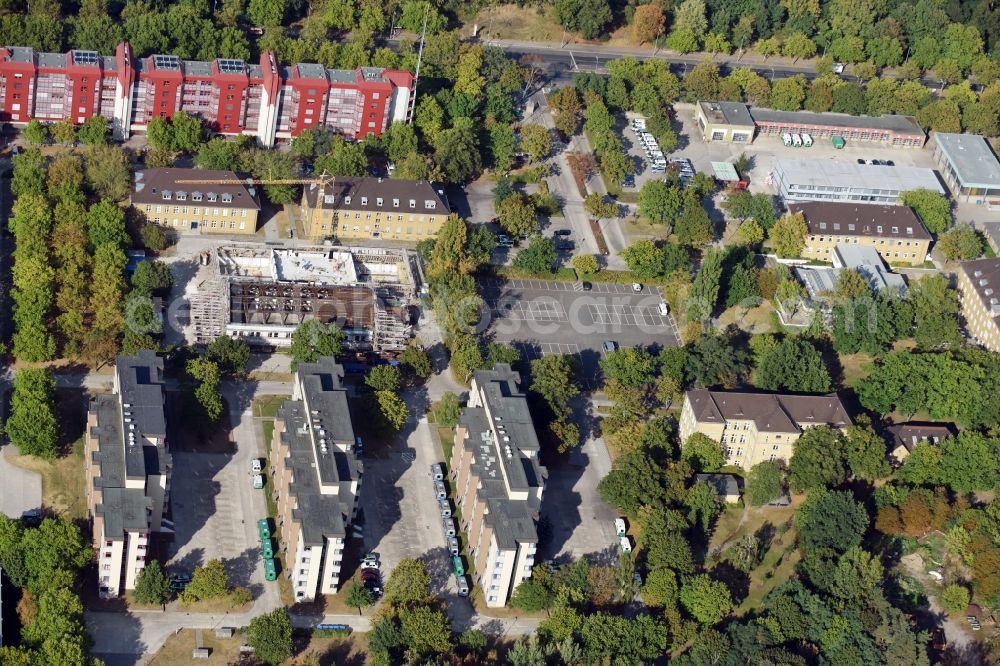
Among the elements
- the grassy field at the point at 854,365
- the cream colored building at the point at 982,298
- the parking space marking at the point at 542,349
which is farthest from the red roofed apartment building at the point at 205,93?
the cream colored building at the point at 982,298

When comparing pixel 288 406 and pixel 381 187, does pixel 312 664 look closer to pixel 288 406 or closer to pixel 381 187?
pixel 288 406

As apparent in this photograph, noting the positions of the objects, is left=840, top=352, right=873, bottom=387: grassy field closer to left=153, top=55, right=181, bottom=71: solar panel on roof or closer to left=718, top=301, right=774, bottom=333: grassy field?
left=718, top=301, right=774, bottom=333: grassy field

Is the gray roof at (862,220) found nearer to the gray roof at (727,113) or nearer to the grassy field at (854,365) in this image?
the grassy field at (854,365)

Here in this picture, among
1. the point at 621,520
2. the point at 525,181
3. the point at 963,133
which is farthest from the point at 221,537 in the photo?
the point at 963,133

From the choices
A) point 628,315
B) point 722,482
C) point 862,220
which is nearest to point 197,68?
point 628,315

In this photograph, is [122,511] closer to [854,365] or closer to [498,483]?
[498,483]

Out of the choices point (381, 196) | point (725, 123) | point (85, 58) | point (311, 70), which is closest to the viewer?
point (381, 196)
